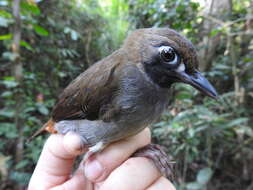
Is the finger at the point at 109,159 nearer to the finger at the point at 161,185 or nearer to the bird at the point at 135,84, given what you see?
the bird at the point at 135,84

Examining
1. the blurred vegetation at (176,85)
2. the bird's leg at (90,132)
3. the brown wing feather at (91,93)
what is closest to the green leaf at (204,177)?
the blurred vegetation at (176,85)

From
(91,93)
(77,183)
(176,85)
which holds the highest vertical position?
(91,93)

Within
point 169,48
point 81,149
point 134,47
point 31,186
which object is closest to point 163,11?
point 134,47

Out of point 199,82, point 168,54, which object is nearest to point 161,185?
point 199,82

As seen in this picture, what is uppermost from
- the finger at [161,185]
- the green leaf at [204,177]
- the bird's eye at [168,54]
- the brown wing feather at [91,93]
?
the bird's eye at [168,54]

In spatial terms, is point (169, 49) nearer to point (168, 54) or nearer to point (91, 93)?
point (168, 54)

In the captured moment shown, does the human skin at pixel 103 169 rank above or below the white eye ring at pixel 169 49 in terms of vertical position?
below
